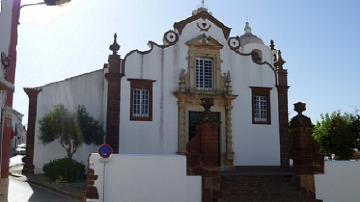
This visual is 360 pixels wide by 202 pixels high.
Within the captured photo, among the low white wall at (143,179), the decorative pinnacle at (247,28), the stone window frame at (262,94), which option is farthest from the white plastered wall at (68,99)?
the decorative pinnacle at (247,28)

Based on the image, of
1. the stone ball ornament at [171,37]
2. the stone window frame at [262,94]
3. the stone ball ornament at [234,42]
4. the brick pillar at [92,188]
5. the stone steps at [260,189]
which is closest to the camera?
the brick pillar at [92,188]

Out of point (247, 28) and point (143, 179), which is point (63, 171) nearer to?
point (143, 179)

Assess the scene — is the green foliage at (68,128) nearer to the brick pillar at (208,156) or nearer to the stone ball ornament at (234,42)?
the brick pillar at (208,156)

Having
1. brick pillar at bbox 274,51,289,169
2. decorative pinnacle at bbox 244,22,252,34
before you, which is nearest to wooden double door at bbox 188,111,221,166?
brick pillar at bbox 274,51,289,169

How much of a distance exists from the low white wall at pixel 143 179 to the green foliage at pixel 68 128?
645 centimetres

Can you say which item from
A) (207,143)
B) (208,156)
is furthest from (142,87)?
(208,156)

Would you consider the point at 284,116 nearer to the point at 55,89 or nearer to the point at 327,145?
the point at 327,145

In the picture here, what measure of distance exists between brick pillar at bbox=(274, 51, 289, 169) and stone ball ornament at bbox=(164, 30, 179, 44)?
591 centimetres

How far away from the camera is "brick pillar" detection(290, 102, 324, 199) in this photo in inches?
653

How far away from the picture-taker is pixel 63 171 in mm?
18141

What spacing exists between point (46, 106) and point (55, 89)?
0.96 meters

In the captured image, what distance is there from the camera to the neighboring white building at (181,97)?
20.6 m

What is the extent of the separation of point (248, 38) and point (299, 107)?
16.9 m

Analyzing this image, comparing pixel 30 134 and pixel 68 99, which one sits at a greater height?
pixel 68 99
